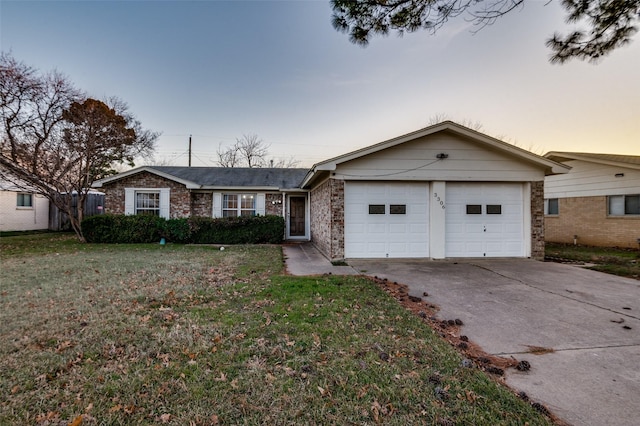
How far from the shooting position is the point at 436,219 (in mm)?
8609

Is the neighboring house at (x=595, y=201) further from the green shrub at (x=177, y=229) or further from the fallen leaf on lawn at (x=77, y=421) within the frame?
the green shrub at (x=177, y=229)

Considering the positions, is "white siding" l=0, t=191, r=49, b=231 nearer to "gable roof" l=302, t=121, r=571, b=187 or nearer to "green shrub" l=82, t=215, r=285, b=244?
"green shrub" l=82, t=215, r=285, b=244

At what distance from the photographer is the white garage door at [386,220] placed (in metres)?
8.59

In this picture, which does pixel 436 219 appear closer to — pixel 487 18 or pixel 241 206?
pixel 487 18

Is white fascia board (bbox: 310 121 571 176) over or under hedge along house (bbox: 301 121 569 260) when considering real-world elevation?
over

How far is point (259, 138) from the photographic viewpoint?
1169 inches

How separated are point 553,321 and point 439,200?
5.06 metres

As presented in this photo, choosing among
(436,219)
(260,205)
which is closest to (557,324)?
(436,219)

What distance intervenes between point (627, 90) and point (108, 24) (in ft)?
56.0

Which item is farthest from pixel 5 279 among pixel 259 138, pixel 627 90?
pixel 259 138

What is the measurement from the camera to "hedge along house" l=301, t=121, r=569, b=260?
27.7ft

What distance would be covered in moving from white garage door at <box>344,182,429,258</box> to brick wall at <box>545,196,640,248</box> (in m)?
8.84

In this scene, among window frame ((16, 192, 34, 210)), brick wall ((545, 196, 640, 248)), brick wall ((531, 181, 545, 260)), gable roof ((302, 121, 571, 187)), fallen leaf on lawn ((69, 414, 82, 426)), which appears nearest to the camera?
fallen leaf on lawn ((69, 414, 82, 426))

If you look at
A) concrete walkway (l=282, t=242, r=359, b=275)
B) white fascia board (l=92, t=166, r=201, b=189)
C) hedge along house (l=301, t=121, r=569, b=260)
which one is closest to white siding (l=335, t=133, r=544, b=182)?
hedge along house (l=301, t=121, r=569, b=260)
